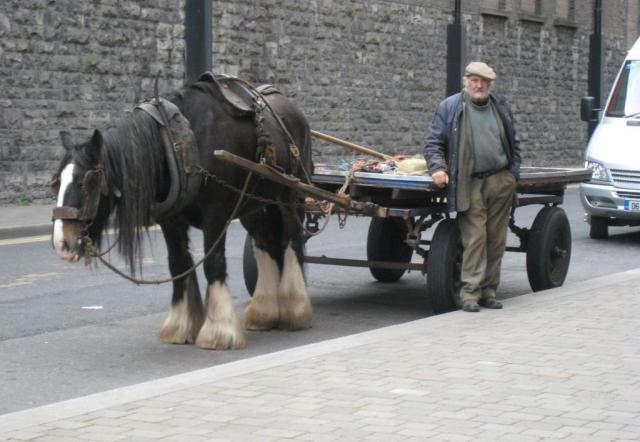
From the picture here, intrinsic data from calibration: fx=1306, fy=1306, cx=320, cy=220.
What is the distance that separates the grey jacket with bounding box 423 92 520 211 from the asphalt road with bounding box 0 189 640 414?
1227mm

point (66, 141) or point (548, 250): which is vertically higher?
point (66, 141)

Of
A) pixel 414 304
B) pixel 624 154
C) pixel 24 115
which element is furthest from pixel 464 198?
pixel 24 115

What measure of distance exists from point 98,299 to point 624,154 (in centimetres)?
776

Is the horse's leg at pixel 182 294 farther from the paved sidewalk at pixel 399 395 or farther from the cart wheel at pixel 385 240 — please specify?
the cart wheel at pixel 385 240

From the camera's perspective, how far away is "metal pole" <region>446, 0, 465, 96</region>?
3100cm

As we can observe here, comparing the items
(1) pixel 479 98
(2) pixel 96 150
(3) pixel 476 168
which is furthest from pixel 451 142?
(2) pixel 96 150

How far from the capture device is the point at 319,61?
27.5 metres

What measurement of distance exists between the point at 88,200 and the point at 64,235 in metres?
0.26

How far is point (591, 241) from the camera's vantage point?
54.9ft

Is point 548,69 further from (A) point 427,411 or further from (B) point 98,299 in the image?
(A) point 427,411

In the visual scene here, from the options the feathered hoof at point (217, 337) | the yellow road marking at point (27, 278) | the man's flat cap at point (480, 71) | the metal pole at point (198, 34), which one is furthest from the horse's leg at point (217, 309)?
the metal pole at point (198, 34)

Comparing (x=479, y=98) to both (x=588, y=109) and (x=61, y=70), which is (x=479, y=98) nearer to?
(x=588, y=109)

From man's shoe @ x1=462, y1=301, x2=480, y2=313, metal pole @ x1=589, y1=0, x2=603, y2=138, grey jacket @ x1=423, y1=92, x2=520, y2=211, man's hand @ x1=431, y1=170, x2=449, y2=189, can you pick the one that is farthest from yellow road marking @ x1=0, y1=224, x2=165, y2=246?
metal pole @ x1=589, y1=0, x2=603, y2=138

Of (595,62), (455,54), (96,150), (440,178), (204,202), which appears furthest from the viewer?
(595,62)
